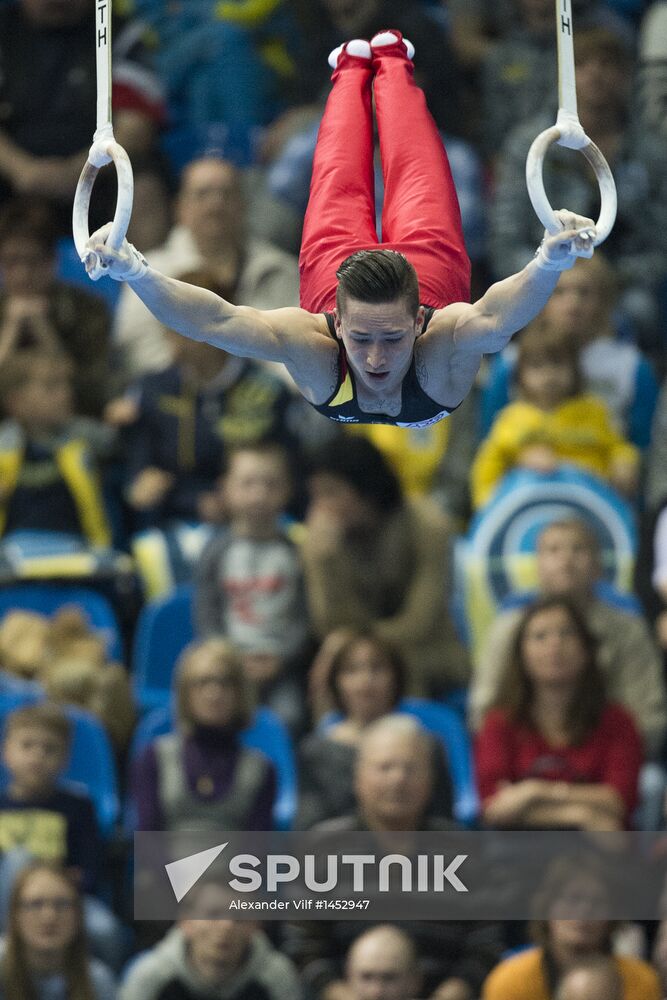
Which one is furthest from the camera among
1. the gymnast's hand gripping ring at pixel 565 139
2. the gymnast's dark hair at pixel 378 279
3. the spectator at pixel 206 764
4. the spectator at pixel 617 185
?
the spectator at pixel 617 185

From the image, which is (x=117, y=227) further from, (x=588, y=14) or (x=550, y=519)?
(x=588, y=14)

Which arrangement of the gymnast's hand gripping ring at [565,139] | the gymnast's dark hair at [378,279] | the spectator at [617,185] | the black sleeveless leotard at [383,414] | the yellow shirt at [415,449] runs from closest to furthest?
the gymnast's hand gripping ring at [565,139]
the gymnast's dark hair at [378,279]
the black sleeveless leotard at [383,414]
the yellow shirt at [415,449]
the spectator at [617,185]

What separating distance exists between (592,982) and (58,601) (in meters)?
2.44

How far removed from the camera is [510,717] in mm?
6492

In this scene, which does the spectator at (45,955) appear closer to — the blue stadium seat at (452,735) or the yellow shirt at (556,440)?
the blue stadium seat at (452,735)

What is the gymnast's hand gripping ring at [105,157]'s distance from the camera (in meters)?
4.18

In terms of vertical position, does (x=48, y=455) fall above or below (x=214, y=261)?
below

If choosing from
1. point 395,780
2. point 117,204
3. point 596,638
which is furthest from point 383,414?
point 596,638

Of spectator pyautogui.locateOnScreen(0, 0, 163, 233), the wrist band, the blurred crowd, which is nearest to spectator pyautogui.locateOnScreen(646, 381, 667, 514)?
the blurred crowd

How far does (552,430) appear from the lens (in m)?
7.00

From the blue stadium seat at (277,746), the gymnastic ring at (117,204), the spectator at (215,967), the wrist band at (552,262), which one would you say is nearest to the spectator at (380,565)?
the blue stadium seat at (277,746)

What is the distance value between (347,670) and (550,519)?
0.99m

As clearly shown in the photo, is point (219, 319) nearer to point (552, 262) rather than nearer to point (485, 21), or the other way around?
point (552, 262)

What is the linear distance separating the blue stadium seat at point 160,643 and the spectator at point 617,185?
6.50 ft
